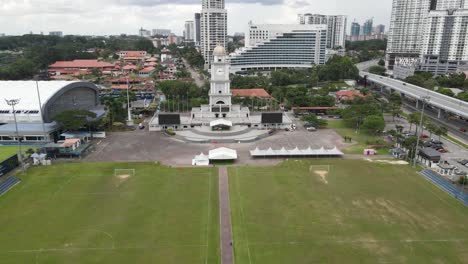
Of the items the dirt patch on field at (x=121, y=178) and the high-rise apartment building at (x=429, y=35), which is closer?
Result: the dirt patch on field at (x=121, y=178)

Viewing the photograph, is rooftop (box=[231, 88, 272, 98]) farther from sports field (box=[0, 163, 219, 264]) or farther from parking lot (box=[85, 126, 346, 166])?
sports field (box=[0, 163, 219, 264])

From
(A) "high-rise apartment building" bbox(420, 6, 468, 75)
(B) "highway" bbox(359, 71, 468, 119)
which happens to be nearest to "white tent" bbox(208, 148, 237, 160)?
(B) "highway" bbox(359, 71, 468, 119)

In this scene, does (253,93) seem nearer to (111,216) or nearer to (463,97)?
(463,97)

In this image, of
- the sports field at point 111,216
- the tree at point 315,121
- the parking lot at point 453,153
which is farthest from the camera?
the tree at point 315,121

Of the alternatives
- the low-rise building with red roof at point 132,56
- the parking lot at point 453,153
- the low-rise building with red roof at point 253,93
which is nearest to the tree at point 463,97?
the parking lot at point 453,153

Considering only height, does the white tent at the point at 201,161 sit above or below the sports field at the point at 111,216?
above

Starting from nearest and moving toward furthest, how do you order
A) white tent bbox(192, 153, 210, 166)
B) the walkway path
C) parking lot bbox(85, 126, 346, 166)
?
the walkway path
white tent bbox(192, 153, 210, 166)
parking lot bbox(85, 126, 346, 166)

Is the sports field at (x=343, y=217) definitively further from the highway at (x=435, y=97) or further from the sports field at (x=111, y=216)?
the highway at (x=435, y=97)
